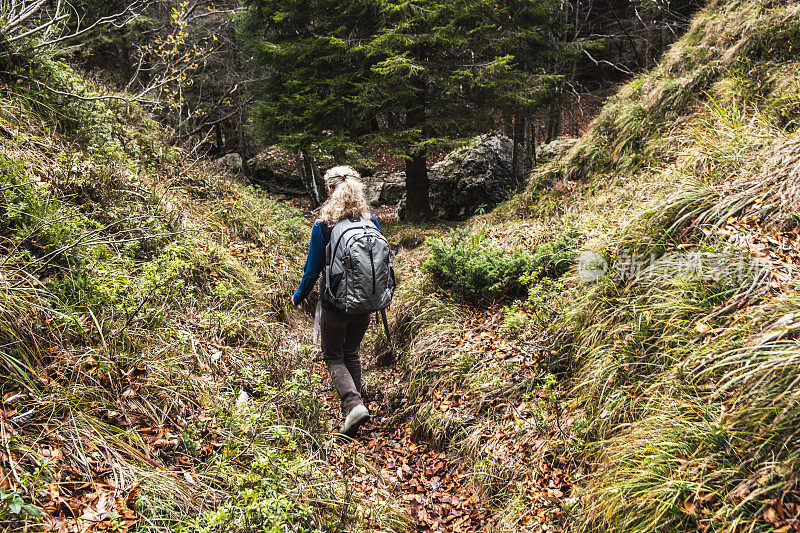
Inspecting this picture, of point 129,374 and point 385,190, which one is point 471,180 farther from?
point 129,374

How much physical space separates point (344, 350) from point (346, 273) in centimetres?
105

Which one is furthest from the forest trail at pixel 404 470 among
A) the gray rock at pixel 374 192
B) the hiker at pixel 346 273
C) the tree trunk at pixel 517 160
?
the gray rock at pixel 374 192

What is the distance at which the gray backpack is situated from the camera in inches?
148

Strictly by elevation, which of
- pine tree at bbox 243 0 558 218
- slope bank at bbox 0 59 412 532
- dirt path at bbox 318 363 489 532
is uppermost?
pine tree at bbox 243 0 558 218

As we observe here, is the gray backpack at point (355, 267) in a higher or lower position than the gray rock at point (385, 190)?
higher

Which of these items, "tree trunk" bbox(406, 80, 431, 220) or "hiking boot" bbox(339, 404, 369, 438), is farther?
"tree trunk" bbox(406, 80, 431, 220)

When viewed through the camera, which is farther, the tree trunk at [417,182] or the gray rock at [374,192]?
the gray rock at [374,192]

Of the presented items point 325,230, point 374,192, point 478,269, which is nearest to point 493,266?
point 478,269

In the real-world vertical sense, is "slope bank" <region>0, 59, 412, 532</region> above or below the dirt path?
above

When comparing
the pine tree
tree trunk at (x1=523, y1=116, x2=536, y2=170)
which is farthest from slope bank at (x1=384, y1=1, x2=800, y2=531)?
tree trunk at (x1=523, y1=116, x2=536, y2=170)

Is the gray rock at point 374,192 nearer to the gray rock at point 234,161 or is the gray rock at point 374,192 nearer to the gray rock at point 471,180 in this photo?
the gray rock at point 471,180

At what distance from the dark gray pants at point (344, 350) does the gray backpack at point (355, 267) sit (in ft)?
0.79

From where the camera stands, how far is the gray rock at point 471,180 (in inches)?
470

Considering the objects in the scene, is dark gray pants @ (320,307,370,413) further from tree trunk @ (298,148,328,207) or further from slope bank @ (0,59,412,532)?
tree trunk @ (298,148,328,207)
